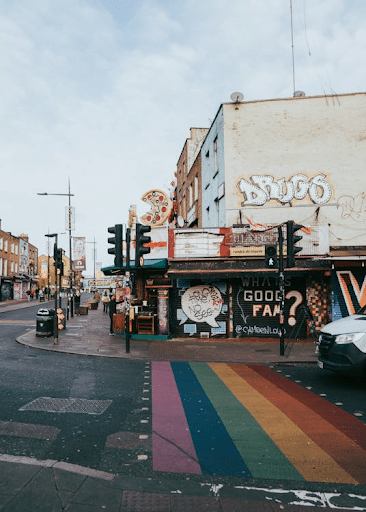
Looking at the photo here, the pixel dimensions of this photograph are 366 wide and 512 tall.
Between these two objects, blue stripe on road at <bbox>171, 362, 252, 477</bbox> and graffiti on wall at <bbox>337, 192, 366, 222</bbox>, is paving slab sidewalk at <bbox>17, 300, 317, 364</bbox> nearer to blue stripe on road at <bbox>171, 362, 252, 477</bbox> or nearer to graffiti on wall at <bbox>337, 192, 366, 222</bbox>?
blue stripe on road at <bbox>171, 362, 252, 477</bbox>

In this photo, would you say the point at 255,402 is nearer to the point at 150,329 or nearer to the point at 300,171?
the point at 150,329

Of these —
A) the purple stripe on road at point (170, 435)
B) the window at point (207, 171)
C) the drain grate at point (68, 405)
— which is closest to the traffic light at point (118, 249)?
the purple stripe on road at point (170, 435)

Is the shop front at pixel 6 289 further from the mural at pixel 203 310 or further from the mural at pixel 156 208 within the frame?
the mural at pixel 203 310

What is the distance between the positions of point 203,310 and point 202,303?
0.31 metres

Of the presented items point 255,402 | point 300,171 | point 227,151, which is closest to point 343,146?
point 300,171

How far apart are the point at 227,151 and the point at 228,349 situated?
30.8 feet

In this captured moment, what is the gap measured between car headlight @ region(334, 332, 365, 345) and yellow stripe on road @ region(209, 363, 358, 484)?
7.10ft

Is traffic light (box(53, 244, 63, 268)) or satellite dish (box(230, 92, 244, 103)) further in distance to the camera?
satellite dish (box(230, 92, 244, 103))

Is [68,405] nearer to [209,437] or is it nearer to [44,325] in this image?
[209,437]

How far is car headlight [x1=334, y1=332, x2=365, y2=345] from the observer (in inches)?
338

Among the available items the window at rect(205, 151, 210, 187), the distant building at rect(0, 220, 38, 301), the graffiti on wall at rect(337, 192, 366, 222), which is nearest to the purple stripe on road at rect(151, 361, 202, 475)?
the graffiti on wall at rect(337, 192, 366, 222)

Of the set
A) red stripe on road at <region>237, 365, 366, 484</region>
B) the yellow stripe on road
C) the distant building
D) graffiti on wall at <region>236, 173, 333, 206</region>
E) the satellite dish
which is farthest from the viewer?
the distant building

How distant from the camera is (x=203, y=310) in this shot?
17.5 meters

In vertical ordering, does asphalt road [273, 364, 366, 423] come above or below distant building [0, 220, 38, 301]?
below
